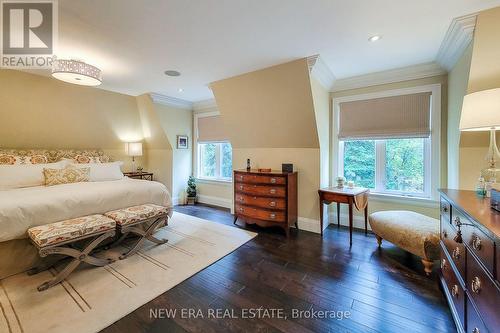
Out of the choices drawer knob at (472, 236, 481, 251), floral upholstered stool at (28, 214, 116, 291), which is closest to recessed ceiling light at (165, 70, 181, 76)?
floral upholstered stool at (28, 214, 116, 291)

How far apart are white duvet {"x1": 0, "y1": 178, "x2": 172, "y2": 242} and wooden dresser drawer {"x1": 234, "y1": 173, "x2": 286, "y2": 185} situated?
1.35 meters

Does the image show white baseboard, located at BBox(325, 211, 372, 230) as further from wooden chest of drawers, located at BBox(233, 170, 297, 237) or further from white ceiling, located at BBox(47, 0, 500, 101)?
white ceiling, located at BBox(47, 0, 500, 101)

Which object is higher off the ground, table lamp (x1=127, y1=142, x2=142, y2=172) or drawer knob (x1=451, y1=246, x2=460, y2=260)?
table lamp (x1=127, y1=142, x2=142, y2=172)

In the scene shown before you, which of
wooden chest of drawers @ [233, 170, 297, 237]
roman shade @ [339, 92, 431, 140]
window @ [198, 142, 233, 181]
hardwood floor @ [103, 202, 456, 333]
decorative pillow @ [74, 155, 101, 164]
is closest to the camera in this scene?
hardwood floor @ [103, 202, 456, 333]

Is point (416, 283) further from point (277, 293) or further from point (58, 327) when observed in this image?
point (58, 327)

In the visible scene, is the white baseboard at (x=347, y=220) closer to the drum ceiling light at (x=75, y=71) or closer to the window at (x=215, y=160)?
the window at (x=215, y=160)

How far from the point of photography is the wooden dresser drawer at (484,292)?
932 millimetres

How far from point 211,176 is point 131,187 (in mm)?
2406

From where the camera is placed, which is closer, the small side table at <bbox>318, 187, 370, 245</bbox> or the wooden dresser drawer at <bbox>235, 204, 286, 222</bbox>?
the small side table at <bbox>318, 187, 370, 245</bbox>

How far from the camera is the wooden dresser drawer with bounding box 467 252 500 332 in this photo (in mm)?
932

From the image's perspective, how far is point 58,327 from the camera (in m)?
1.49

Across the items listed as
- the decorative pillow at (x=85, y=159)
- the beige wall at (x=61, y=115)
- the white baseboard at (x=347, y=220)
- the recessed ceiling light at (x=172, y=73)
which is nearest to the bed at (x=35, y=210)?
the decorative pillow at (x=85, y=159)

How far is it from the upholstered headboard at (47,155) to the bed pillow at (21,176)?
0.26 metres

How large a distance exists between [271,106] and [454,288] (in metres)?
2.82
